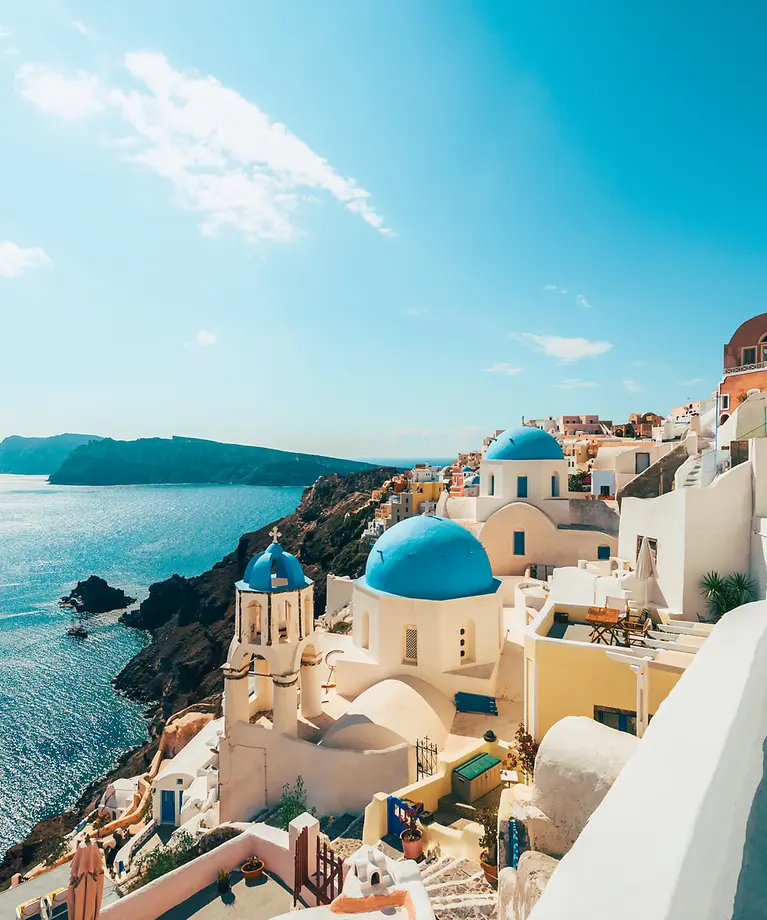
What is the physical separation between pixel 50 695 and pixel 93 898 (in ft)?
112

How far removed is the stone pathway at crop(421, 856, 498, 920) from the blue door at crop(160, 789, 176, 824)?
469 inches

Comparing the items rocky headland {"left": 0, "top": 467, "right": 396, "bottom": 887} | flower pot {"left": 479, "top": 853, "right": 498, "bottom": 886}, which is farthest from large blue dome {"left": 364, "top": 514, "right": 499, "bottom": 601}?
rocky headland {"left": 0, "top": 467, "right": 396, "bottom": 887}

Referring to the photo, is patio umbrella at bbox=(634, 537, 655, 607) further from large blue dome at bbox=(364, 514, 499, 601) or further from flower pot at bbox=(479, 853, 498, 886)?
flower pot at bbox=(479, 853, 498, 886)

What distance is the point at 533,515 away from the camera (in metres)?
20.0

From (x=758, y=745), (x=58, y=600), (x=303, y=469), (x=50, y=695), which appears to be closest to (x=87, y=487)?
(x=303, y=469)

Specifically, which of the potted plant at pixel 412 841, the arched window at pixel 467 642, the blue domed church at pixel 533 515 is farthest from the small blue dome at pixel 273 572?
the blue domed church at pixel 533 515

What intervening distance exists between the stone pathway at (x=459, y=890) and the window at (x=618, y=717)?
2.49 m

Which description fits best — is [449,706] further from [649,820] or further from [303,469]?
[303,469]

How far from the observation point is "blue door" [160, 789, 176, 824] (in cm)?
1617

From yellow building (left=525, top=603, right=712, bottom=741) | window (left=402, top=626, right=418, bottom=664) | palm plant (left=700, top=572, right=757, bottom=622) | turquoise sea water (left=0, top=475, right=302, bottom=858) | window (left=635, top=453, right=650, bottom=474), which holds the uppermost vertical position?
window (left=635, top=453, right=650, bottom=474)

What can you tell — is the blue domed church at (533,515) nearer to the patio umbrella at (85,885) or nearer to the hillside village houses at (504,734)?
the hillside village houses at (504,734)

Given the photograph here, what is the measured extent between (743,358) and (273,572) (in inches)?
1010

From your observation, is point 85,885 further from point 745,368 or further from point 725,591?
point 745,368

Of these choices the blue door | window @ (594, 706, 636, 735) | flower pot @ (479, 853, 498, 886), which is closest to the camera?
flower pot @ (479, 853, 498, 886)
